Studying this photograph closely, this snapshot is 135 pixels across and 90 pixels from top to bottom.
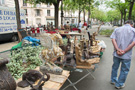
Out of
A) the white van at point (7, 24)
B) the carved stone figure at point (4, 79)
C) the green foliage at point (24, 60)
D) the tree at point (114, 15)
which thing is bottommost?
the green foliage at point (24, 60)

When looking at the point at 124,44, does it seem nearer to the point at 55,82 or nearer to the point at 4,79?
the point at 55,82

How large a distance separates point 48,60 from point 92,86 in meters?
1.87

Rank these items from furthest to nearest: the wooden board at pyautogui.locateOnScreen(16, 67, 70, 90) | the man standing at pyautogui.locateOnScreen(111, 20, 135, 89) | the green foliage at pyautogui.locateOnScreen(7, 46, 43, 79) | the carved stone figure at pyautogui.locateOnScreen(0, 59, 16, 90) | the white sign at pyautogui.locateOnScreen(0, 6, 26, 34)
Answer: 1. the white sign at pyautogui.locateOnScreen(0, 6, 26, 34)
2. the green foliage at pyautogui.locateOnScreen(7, 46, 43, 79)
3. the man standing at pyautogui.locateOnScreen(111, 20, 135, 89)
4. the wooden board at pyautogui.locateOnScreen(16, 67, 70, 90)
5. the carved stone figure at pyautogui.locateOnScreen(0, 59, 16, 90)

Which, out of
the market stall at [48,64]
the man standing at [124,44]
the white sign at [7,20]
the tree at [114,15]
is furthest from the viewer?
the tree at [114,15]

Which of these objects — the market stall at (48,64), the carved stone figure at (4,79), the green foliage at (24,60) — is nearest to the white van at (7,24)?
the market stall at (48,64)

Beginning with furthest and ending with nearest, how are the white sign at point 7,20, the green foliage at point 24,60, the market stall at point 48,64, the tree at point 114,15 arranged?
the tree at point 114,15 < the white sign at point 7,20 < the green foliage at point 24,60 < the market stall at point 48,64

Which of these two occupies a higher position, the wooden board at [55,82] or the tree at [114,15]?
the tree at [114,15]

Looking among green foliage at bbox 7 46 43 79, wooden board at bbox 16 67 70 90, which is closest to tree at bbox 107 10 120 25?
green foliage at bbox 7 46 43 79

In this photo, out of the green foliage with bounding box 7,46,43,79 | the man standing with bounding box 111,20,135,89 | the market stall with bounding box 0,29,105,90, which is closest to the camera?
the market stall with bounding box 0,29,105,90

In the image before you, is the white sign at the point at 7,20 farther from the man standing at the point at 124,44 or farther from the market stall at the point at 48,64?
the man standing at the point at 124,44

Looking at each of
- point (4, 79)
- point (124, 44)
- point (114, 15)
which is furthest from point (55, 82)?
point (114, 15)

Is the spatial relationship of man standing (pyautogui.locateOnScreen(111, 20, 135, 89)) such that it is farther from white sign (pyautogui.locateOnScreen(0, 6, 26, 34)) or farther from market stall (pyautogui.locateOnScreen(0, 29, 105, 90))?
white sign (pyautogui.locateOnScreen(0, 6, 26, 34))

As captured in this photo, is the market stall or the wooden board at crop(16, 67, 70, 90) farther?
the wooden board at crop(16, 67, 70, 90)

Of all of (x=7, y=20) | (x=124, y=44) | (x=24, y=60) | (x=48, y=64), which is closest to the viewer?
(x=48, y=64)
